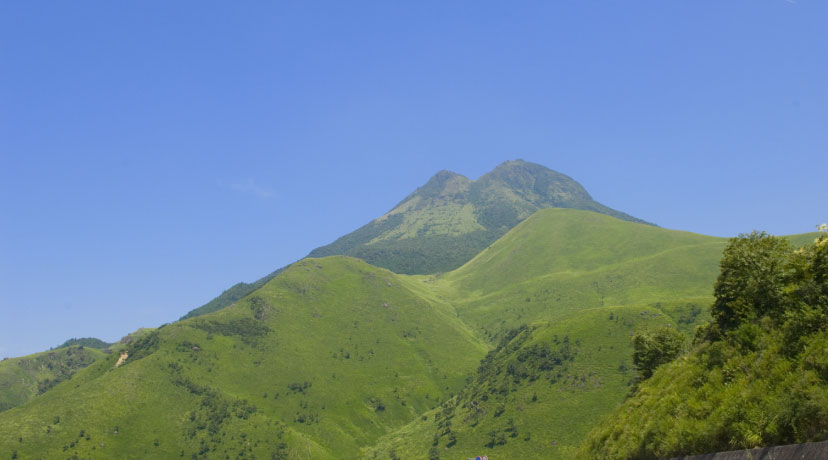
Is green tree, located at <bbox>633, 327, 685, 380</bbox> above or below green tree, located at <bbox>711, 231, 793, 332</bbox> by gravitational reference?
below

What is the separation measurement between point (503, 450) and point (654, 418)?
159 meters

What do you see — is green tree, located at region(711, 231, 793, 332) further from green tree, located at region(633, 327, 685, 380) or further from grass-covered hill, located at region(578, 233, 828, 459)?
green tree, located at region(633, 327, 685, 380)

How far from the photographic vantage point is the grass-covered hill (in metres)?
17.3

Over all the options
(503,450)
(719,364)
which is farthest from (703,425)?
(503,450)

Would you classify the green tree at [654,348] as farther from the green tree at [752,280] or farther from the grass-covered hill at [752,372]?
the green tree at [752,280]

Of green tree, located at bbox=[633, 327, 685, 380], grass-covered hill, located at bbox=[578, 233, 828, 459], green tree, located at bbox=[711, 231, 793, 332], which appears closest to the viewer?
grass-covered hill, located at bbox=[578, 233, 828, 459]

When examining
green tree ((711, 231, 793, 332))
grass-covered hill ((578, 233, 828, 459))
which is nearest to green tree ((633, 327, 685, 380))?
grass-covered hill ((578, 233, 828, 459))

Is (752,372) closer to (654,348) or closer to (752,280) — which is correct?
(752,280)

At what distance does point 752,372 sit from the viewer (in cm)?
2184

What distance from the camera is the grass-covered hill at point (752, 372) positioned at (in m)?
17.3

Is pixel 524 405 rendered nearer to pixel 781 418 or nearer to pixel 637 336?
pixel 637 336

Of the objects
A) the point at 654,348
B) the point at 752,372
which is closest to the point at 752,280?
the point at 752,372

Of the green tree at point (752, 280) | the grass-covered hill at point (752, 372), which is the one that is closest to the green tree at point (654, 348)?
the grass-covered hill at point (752, 372)

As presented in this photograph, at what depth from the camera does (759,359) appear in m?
22.1
